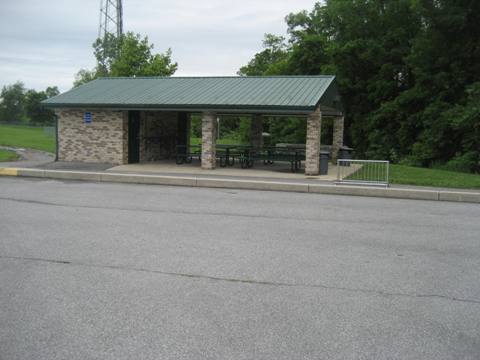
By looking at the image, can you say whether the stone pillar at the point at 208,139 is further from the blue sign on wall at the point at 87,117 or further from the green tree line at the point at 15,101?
the green tree line at the point at 15,101

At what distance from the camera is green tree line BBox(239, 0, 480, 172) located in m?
25.9

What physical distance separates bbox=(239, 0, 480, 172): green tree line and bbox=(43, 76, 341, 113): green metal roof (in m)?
7.37

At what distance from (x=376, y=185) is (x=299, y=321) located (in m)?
10.1

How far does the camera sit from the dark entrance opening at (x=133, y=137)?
2011cm

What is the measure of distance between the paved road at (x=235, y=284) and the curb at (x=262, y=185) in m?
2.73

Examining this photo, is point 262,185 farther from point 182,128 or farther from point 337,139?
point 337,139

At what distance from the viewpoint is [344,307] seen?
4789 millimetres

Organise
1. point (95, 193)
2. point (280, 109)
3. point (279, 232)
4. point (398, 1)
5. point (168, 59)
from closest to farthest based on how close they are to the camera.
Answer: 1. point (279, 232)
2. point (95, 193)
3. point (280, 109)
4. point (398, 1)
5. point (168, 59)

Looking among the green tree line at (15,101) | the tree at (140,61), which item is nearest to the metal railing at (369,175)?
the tree at (140,61)

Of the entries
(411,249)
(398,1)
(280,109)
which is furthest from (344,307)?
(398,1)

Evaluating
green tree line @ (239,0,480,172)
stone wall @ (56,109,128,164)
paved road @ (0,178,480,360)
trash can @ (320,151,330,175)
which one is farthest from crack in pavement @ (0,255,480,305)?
green tree line @ (239,0,480,172)

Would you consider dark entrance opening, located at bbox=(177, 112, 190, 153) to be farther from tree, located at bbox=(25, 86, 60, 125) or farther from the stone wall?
tree, located at bbox=(25, 86, 60, 125)

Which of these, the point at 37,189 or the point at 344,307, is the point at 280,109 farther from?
the point at 344,307

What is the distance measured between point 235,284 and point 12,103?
116926mm
